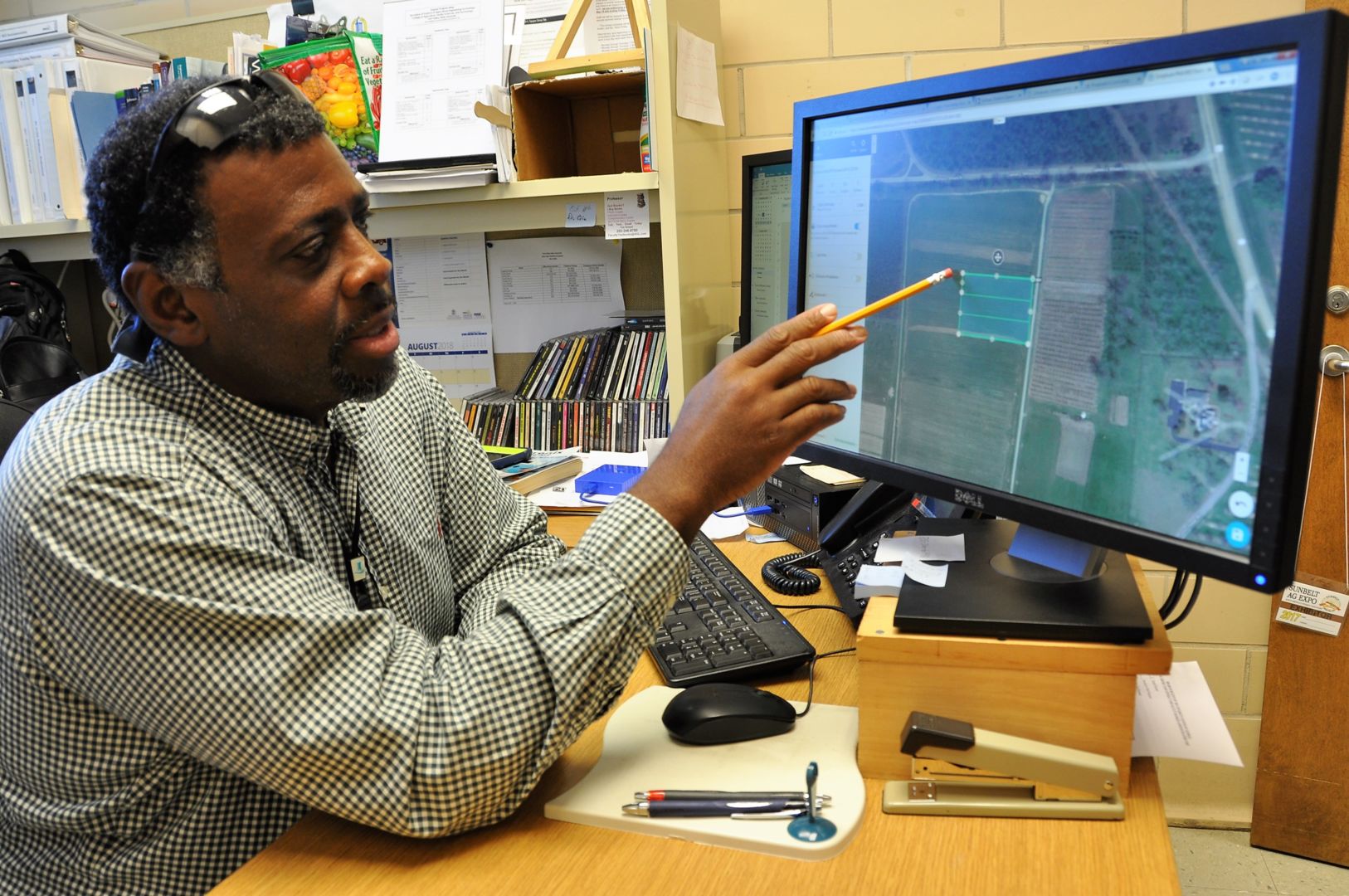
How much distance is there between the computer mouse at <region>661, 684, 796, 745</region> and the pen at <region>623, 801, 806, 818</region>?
0.28ft

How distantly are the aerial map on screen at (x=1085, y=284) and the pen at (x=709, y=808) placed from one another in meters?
0.31

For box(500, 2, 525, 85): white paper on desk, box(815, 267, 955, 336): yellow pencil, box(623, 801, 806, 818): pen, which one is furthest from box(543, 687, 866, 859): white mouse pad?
box(500, 2, 525, 85): white paper on desk

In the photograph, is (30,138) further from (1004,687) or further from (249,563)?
(1004,687)

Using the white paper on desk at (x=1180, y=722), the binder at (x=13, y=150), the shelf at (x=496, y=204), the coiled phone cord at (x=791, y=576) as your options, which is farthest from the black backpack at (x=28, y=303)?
the white paper on desk at (x=1180, y=722)

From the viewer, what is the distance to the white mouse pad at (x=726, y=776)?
0.70 meters

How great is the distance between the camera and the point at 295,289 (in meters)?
0.83

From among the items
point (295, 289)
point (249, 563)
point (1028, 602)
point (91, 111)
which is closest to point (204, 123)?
point (295, 289)

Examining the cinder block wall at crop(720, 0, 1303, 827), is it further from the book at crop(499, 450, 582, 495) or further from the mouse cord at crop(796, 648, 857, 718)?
the mouse cord at crop(796, 648, 857, 718)

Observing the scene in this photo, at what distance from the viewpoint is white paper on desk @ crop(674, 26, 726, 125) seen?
163cm

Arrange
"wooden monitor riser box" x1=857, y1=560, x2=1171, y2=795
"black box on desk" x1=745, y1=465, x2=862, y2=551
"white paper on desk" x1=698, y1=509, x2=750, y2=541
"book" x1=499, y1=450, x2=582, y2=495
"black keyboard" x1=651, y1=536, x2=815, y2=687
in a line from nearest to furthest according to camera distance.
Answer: "wooden monitor riser box" x1=857, y1=560, x2=1171, y2=795, "black keyboard" x1=651, y1=536, x2=815, y2=687, "black box on desk" x1=745, y1=465, x2=862, y2=551, "white paper on desk" x1=698, y1=509, x2=750, y2=541, "book" x1=499, y1=450, x2=582, y2=495

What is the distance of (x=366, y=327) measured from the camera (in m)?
0.88

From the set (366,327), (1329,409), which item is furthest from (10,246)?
(1329,409)

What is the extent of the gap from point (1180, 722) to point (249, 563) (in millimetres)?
738

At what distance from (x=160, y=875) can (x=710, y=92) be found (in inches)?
58.1
